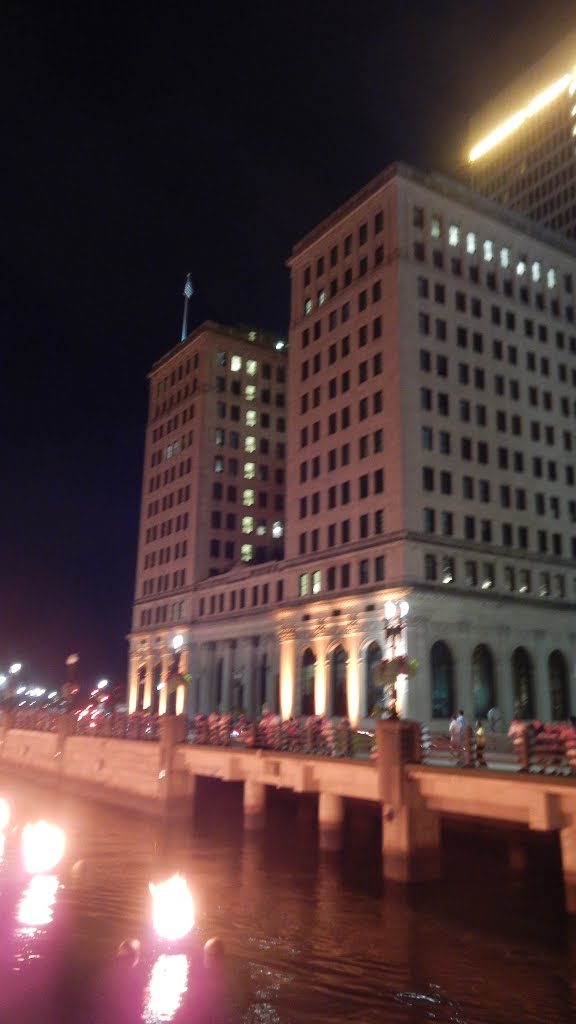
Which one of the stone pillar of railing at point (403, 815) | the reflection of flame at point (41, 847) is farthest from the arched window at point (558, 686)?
the reflection of flame at point (41, 847)

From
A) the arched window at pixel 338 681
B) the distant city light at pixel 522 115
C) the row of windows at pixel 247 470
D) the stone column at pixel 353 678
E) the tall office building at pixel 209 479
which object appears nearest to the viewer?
the stone column at pixel 353 678

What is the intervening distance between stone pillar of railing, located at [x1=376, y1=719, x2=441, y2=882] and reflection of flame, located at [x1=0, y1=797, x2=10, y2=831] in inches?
776

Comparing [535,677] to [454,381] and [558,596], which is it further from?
[454,381]

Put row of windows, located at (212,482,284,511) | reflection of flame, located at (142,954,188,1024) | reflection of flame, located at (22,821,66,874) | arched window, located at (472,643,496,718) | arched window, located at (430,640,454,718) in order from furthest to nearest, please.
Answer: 1. row of windows, located at (212,482,284,511)
2. arched window, located at (472,643,496,718)
3. arched window, located at (430,640,454,718)
4. reflection of flame, located at (22,821,66,874)
5. reflection of flame, located at (142,954,188,1024)

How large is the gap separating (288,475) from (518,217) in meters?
31.7

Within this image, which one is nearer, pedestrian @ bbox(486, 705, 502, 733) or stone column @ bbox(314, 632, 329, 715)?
pedestrian @ bbox(486, 705, 502, 733)

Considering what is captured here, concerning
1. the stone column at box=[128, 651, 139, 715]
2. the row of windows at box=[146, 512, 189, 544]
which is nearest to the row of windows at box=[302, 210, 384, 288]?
the row of windows at box=[146, 512, 189, 544]

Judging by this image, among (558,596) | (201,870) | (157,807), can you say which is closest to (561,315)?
(558,596)

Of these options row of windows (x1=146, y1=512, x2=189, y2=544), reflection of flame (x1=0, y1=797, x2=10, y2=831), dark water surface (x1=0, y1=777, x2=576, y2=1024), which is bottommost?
dark water surface (x1=0, y1=777, x2=576, y2=1024)

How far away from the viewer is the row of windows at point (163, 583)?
312 ft

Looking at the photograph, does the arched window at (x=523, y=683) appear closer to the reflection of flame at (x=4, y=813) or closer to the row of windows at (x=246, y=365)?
the reflection of flame at (x=4, y=813)

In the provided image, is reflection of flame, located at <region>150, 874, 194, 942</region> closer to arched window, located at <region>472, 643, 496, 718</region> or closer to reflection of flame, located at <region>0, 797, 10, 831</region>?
reflection of flame, located at <region>0, 797, 10, 831</region>

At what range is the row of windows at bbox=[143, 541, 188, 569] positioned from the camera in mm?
96000

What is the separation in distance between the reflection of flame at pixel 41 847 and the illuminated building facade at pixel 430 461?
30.6m
